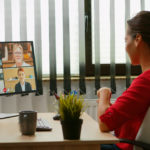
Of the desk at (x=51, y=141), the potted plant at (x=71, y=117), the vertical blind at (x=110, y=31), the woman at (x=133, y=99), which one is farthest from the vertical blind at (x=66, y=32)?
the potted plant at (x=71, y=117)

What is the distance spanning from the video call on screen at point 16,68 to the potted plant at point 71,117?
79 centimetres

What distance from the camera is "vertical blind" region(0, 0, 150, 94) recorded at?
2.58 metres

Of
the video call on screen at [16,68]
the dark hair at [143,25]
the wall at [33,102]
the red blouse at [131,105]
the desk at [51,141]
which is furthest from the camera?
the wall at [33,102]

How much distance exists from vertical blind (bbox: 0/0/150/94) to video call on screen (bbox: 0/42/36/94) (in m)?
0.69

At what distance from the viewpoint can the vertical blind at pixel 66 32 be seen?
102 inches

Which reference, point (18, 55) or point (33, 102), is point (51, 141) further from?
point (33, 102)

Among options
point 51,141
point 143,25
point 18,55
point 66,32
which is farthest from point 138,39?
point 66,32

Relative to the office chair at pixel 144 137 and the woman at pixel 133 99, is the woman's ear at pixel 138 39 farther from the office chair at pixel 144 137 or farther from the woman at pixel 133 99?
→ the office chair at pixel 144 137

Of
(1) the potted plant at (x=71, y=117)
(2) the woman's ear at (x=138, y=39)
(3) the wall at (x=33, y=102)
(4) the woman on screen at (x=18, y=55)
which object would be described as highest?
(2) the woman's ear at (x=138, y=39)

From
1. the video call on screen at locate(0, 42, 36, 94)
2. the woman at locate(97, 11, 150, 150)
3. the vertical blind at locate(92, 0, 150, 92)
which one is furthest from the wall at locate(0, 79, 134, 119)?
the woman at locate(97, 11, 150, 150)

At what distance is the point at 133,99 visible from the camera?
3.97 feet

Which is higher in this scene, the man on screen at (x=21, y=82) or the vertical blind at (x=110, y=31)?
the vertical blind at (x=110, y=31)

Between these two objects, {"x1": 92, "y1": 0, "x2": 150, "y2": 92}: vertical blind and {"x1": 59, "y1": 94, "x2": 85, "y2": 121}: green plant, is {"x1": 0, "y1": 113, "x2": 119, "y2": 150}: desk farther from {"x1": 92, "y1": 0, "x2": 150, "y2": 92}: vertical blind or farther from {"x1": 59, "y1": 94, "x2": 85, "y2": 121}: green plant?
{"x1": 92, "y1": 0, "x2": 150, "y2": 92}: vertical blind

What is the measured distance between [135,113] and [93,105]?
1376mm
